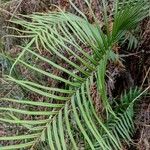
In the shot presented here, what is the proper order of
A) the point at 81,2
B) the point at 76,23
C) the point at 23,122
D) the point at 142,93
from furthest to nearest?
the point at 81,2
the point at 142,93
the point at 76,23
the point at 23,122

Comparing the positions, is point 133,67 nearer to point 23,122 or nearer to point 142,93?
point 142,93

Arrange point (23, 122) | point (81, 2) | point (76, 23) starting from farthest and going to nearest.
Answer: point (81, 2) → point (76, 23) → point (23, 122)

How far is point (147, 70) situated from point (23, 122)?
0.86 metres

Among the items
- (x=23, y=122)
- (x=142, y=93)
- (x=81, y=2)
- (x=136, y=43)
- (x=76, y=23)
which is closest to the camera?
(x=23, y=122)

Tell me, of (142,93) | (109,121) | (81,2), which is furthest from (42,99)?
(81,2)

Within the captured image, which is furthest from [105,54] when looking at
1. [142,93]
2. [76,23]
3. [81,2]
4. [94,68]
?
[81,2]

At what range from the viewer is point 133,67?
1.77 metres

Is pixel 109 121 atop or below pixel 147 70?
below

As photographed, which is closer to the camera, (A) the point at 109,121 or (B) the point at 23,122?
(B) the point at 23,122

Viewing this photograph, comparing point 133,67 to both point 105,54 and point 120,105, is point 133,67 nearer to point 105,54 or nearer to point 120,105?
point 120,105

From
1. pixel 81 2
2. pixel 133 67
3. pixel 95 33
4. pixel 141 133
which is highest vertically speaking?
pixel 81 2

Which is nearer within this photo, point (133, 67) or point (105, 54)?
point (105, 54)

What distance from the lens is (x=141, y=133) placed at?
1.59 metres

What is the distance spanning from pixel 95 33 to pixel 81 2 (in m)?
0.55
